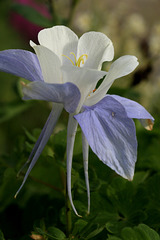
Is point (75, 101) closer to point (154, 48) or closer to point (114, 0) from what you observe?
point (154, 48)

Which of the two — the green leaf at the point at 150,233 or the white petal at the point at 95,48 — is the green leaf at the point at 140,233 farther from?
the white petal at the point at 95,48

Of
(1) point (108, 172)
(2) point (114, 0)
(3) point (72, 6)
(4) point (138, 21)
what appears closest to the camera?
(1) point (108, 172)

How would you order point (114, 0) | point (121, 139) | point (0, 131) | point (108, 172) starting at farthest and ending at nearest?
point (114, 0) → point (0, 131) → point (108, 172) → point (121, 139)

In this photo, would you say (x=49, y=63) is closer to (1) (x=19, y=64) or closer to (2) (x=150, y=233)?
(1) (x=19, y=64)

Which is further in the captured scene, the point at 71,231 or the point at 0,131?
the point at 0,131

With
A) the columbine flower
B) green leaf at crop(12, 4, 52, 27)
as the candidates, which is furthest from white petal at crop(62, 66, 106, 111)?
green leaf at crop(12, 4, 52, 27)

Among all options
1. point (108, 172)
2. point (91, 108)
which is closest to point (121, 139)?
point (91, 108)

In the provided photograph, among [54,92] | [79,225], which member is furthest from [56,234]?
[54,92]

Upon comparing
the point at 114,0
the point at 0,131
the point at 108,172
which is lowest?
the point at 0,131
